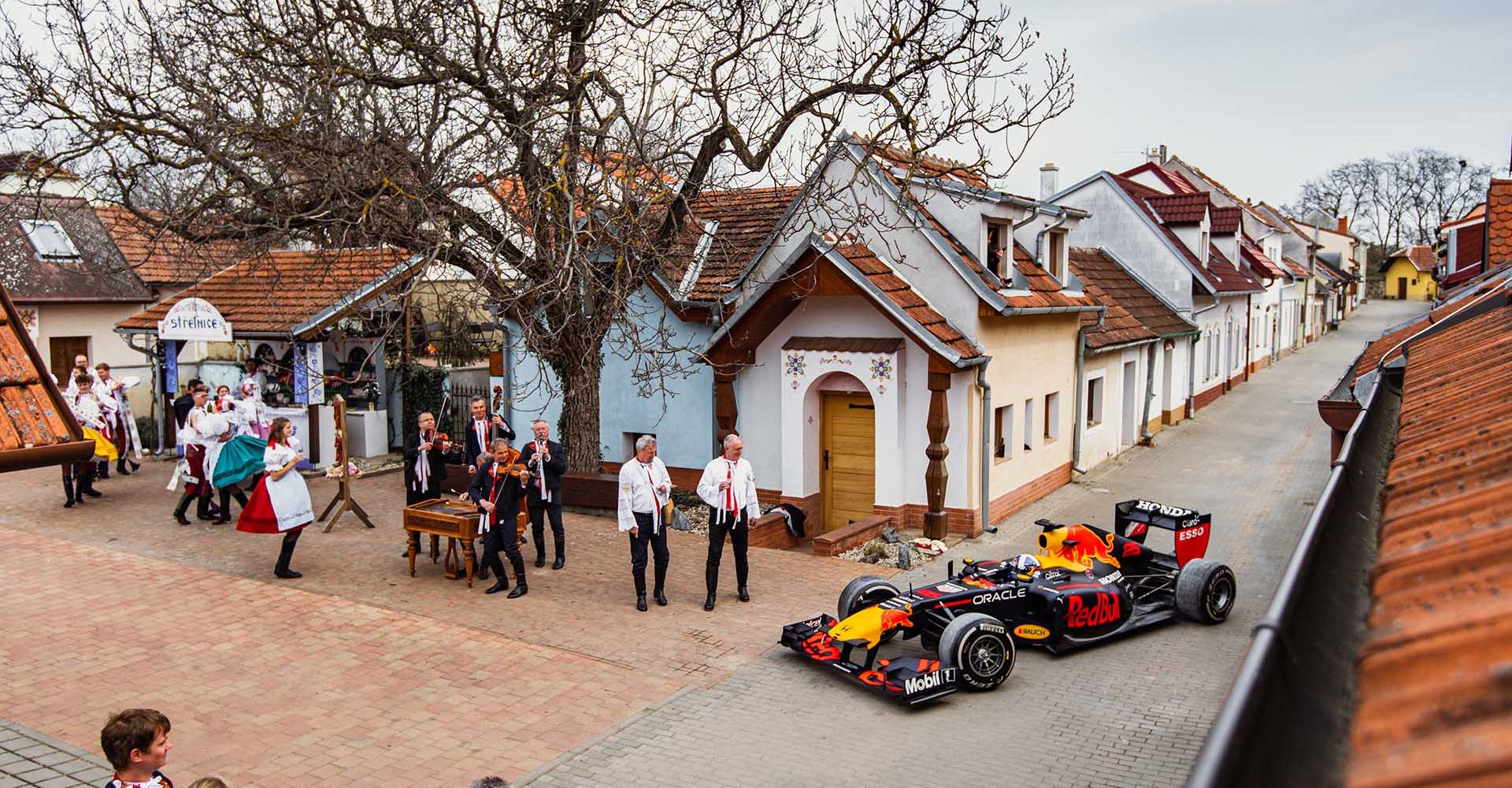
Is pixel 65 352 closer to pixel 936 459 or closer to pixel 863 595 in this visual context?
pixel 936 459

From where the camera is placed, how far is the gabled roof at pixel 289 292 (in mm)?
18984

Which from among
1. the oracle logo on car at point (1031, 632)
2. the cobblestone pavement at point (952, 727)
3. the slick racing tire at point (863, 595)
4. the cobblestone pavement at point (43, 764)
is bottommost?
the cobblestone pavement at point (952, 727)

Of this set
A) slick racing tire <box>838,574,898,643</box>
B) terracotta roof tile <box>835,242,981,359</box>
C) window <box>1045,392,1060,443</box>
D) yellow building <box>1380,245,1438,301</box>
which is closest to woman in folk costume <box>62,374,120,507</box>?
terracotta roof tile <box>835,242,981,359</box>

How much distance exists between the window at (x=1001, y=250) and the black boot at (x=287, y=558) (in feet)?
36.2

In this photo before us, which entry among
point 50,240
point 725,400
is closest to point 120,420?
point 50,240

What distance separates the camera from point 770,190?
19828 mm

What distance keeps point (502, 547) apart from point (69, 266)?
65.9 ft

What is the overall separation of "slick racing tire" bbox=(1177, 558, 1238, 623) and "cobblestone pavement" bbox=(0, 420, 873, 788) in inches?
161

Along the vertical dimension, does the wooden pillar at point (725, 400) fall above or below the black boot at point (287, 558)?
above

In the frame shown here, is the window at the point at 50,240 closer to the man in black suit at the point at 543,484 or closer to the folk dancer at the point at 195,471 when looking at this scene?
the folk dancer at the point at 195,471

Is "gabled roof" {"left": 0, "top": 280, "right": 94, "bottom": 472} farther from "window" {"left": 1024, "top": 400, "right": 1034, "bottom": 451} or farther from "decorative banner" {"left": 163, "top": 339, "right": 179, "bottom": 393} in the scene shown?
"decorative banner" {"left": 163, "top": 339, "right": 179, "bottom": 393}

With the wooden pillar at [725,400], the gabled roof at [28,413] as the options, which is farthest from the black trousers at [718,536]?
the gabled roof at [28,413]

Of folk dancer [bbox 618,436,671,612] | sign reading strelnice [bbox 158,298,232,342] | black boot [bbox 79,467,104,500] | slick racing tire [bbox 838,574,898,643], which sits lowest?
slick racing tire [bbox 838,574,898,643]

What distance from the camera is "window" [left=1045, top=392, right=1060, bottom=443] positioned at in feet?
63.2
